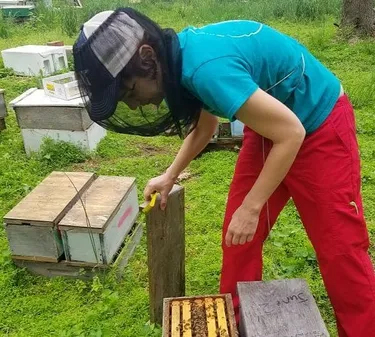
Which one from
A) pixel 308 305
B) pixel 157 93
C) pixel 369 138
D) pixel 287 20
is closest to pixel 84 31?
pixel 157 93

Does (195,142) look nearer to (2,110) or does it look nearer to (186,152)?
(186,152)

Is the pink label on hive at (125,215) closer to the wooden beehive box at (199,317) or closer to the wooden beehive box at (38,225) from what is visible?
the wooden beehive box at (38,225)

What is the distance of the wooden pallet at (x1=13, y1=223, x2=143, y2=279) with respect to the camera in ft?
9.52

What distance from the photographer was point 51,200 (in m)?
3.05

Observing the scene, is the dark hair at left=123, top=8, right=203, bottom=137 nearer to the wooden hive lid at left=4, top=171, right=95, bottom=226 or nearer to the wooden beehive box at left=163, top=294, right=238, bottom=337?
the wooden beehive box at left=163, top=294, right=238, bottom=337

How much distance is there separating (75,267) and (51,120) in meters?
1.86

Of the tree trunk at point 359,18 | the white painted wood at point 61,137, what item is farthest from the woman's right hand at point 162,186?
the tree trunk at point 359,18

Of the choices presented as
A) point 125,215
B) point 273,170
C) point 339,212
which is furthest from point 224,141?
point 273,170

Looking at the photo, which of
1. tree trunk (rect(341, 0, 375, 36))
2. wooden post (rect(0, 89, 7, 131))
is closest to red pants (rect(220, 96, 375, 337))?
wooden post (rect(0, 89, 7, 131))

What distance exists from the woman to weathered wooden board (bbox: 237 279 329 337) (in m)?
0.18

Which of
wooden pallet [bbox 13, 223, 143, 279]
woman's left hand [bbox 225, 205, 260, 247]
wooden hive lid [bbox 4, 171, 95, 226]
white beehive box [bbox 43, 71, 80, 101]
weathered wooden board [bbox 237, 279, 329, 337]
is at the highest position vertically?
woman's left hand [bbox 225, 205, 260, 247]

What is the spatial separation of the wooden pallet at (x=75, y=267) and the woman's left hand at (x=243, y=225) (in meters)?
1.24

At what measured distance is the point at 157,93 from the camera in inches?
63.8

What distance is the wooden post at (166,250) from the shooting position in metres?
2.21
